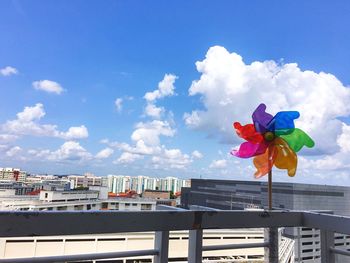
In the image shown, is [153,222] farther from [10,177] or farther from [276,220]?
[10,177]

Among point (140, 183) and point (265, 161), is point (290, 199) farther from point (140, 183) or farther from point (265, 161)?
point (140, 183)

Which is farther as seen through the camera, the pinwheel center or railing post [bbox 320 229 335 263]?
the pinwheel center

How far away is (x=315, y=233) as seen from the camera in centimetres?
176

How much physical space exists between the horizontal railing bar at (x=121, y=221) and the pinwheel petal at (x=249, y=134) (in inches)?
15.3

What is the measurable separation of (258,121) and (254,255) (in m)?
0.70

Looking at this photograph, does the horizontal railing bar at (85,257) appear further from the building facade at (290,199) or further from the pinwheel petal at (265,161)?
the pinwheel petal at (265,161)

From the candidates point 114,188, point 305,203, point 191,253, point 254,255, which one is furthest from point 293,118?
point 114,188

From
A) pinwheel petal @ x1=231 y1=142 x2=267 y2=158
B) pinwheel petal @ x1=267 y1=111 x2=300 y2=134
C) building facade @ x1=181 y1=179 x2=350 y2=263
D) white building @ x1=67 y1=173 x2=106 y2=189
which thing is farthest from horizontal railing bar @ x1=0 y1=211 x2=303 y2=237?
white building @ x1=67 y1=173 x2=106 y2=189

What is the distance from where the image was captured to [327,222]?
5.45ft

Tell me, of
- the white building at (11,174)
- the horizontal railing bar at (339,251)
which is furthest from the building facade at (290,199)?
the white building at (11,174)

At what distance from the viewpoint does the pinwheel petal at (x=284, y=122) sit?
1.75 m

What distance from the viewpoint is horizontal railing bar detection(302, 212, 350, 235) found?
1563 mm

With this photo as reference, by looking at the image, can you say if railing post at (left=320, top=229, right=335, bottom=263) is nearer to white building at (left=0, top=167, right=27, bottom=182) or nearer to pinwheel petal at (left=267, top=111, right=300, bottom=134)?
pinwheel petal at (left=267, top=111, right=300, bottom=134)

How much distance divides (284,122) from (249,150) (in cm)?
24
